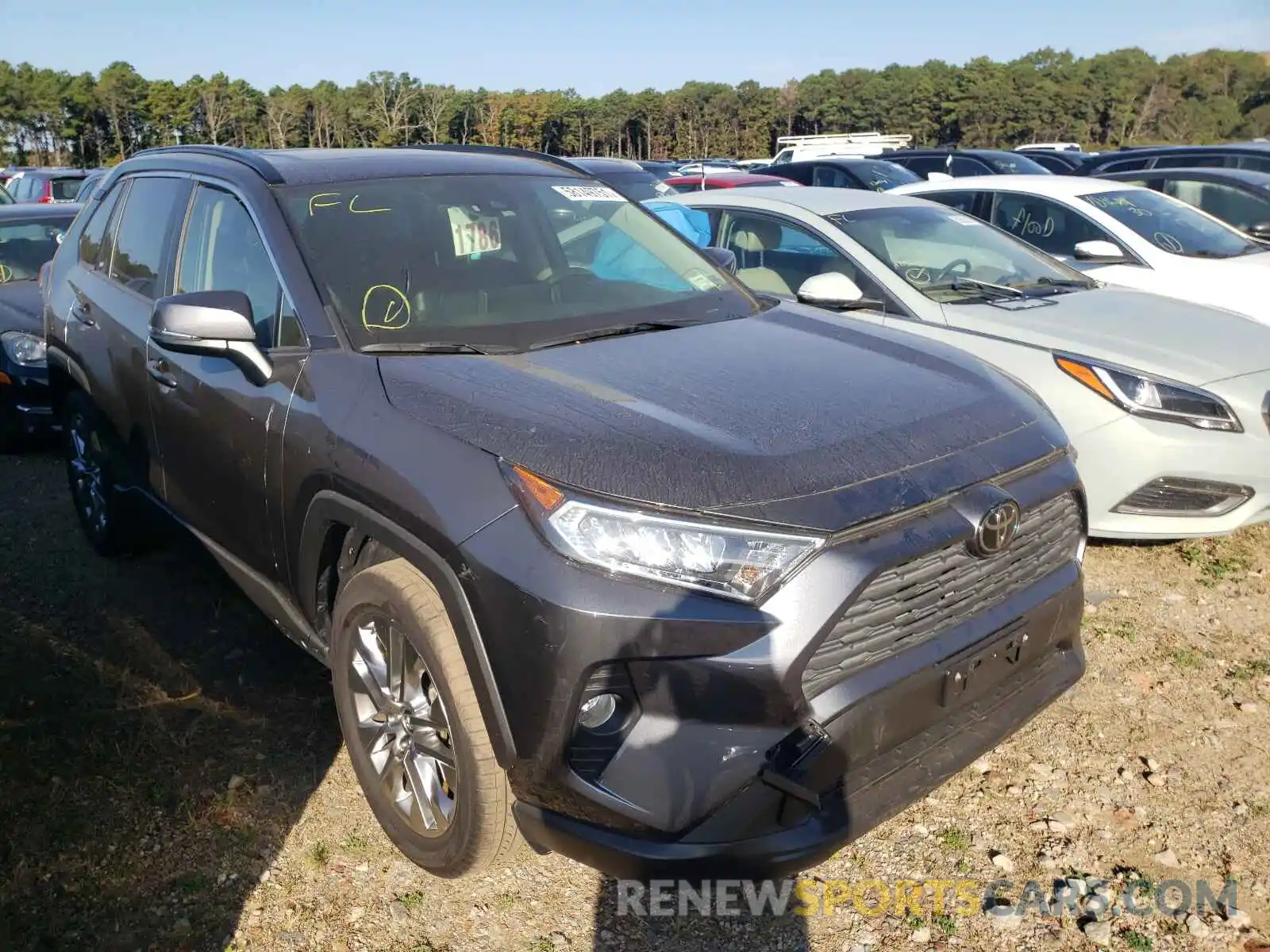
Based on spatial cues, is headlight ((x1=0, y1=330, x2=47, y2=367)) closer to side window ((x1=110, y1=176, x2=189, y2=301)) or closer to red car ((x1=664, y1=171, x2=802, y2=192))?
side window ((x1=110, y1=176, x2=189, y2=301))

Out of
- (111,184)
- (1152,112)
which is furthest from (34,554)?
(1152,112)

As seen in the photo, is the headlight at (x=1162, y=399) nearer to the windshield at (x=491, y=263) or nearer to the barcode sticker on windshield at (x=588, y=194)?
the windshield at (x=491, y=263)

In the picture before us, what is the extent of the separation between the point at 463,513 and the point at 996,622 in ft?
4.14

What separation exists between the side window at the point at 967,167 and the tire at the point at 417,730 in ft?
50.8

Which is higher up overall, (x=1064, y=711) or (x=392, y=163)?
(x=392, y=163)

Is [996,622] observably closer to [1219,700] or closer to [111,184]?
[1219,700]

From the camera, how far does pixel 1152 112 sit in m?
57.7

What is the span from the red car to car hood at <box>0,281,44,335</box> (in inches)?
237

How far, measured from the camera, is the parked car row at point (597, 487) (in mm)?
2039

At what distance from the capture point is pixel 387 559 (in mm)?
2529

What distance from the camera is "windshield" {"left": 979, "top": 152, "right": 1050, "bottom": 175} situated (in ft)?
52.3

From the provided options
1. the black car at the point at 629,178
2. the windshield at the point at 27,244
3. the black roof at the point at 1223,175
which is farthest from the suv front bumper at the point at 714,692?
the black roof at the point at 1223,175

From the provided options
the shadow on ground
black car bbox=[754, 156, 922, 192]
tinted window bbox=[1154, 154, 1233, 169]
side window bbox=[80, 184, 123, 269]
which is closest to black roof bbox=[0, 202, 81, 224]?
side window bbox=[80, 184, 123, 269]

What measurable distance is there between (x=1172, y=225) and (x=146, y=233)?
6602 mm
